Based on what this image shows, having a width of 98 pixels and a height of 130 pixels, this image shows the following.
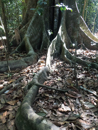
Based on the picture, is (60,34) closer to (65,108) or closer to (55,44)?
(55,44)

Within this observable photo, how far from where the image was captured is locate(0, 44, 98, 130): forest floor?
1.87m

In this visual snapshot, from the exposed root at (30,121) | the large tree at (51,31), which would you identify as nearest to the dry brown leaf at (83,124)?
the exposed root at (30,121)

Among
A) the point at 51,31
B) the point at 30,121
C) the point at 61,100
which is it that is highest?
the point at 51,31

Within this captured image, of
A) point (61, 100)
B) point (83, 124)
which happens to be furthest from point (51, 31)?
point (83, 124)

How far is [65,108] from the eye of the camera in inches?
83.9

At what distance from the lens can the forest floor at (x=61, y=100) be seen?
1868mm

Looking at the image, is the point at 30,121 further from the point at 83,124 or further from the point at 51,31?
the point at 51,31

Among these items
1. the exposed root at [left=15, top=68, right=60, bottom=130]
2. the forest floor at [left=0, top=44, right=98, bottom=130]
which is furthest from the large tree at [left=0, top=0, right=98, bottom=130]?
the exposed root at [left=15, top=68, right=60, bottom=130]

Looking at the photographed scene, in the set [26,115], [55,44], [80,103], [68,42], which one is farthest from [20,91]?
[68,42]

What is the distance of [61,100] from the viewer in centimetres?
238

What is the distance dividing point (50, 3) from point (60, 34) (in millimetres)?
1916

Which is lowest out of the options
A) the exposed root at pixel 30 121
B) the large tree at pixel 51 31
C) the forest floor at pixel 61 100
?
the forest floor at pixel 61 100

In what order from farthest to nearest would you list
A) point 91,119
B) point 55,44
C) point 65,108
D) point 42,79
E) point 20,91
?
point 55,44
point 42,79
point 20,91
point 65,108
point 91,119

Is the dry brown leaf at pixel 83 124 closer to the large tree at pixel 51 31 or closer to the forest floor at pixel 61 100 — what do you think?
the forest floor at pixel 61 100
